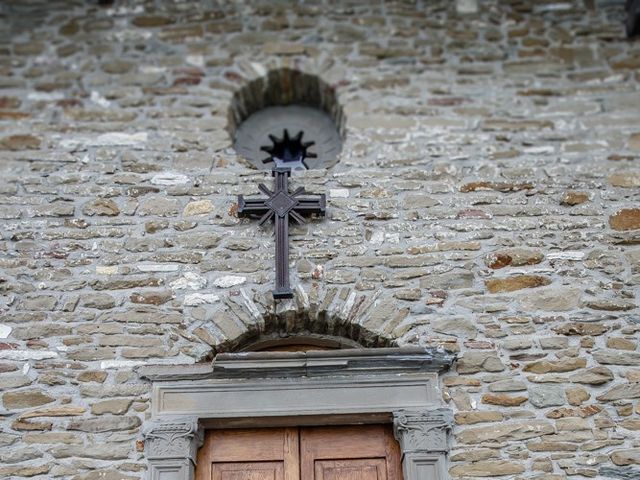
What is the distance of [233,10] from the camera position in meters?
6.46

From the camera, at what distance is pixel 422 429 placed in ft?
15.6

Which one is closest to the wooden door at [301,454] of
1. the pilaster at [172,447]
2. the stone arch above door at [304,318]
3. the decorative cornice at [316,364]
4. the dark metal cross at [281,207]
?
the pilaster at [172,447]

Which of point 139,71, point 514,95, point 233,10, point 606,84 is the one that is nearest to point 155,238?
point 139,71

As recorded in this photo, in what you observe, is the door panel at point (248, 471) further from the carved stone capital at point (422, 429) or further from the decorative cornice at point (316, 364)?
the carved stone capital at point (422, 429)

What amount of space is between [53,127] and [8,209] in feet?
2.18

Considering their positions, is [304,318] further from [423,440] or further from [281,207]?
[423,440]

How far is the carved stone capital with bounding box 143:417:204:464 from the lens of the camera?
4.68m

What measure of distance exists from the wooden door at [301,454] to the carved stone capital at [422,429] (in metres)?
0.15

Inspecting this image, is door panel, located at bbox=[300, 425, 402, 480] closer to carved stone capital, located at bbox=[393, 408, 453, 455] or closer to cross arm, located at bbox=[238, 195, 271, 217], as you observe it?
carved stone capital, located at bbox=[393, 408, 453, 455]

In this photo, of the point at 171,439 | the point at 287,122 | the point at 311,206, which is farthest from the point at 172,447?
the point at 287,122

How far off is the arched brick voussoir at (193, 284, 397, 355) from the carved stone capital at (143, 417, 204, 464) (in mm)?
472

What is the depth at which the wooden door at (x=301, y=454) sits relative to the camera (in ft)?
15.8

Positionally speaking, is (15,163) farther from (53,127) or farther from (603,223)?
(603,223)

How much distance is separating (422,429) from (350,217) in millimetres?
1382
